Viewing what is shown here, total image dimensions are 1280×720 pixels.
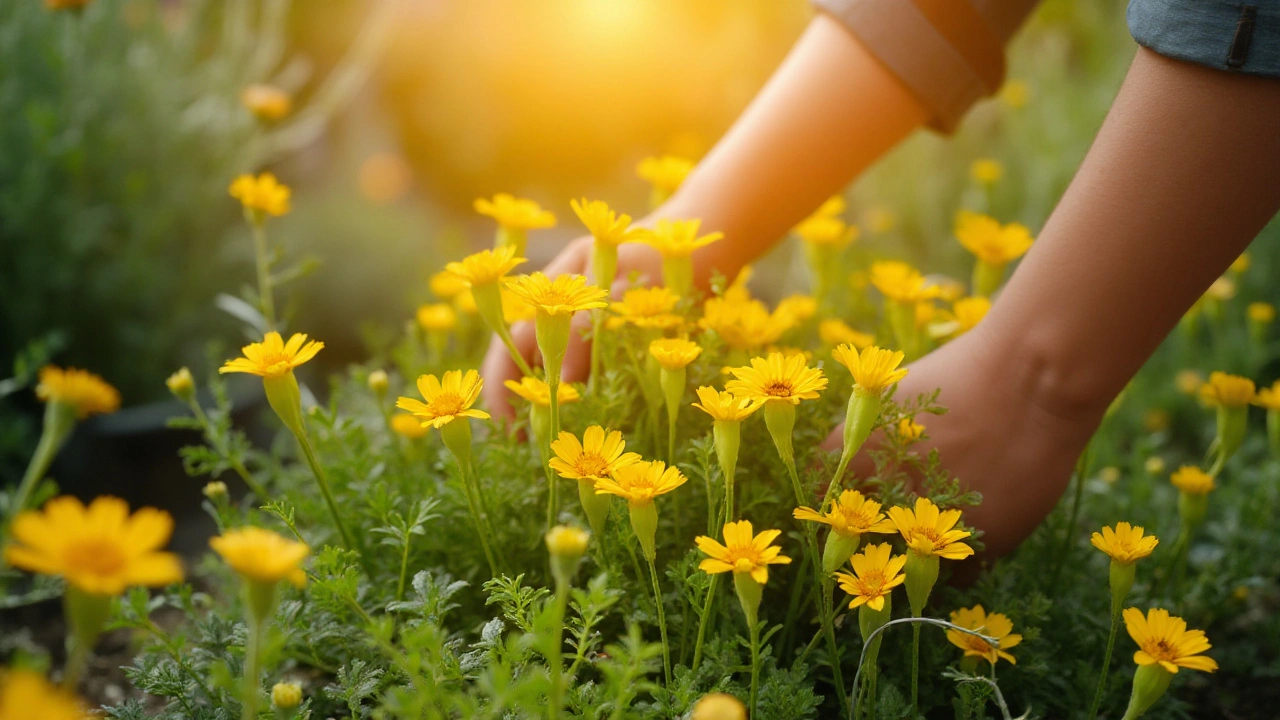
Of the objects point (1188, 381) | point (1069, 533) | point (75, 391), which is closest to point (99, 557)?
point (75, 391)

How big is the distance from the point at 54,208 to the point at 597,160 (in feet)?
7.01

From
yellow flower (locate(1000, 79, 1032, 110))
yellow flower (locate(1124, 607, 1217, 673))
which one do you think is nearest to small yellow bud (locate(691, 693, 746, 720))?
yellow flower (locate(1124, 607, 1217, 673))

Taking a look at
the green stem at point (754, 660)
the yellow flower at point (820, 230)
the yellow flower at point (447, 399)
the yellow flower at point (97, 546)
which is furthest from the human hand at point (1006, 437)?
the yellow flower at point (97, 546)

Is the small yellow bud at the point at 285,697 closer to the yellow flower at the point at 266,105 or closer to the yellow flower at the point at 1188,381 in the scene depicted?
the yellow flower at the point at 266,105

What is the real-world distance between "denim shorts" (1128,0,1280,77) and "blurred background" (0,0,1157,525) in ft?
2.97

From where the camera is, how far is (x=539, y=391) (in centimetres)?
82

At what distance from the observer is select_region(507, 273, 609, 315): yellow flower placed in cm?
75

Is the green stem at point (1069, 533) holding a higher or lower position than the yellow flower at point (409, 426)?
lower

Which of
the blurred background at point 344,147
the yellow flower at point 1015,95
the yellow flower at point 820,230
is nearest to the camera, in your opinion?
the yellow flower at point 820,230

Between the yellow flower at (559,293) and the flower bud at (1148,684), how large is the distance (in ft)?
1.61

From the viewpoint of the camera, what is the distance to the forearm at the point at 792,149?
1.09 m

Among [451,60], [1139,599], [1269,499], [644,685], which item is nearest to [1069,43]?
[451,60]

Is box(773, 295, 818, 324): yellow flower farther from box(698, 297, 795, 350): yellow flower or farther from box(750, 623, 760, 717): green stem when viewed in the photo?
box(750, 623, 760, 717): green stem

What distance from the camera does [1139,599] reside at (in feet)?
3.21
